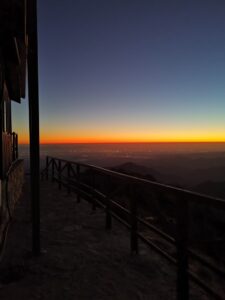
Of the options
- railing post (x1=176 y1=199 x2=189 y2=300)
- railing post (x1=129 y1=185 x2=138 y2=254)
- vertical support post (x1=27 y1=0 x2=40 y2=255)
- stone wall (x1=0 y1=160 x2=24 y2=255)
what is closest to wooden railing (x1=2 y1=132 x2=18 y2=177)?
stone wall (x1=0 y1=160 x2=24 y2=255)

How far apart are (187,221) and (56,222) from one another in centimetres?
456

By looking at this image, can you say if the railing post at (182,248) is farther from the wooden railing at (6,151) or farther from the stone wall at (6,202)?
the wooden railing at (6,151)

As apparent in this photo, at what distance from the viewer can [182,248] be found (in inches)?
134

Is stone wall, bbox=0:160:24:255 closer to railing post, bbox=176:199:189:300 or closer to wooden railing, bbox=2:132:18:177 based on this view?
wooden railing, bbox=2:132:18:177

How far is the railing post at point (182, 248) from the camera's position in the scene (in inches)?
131

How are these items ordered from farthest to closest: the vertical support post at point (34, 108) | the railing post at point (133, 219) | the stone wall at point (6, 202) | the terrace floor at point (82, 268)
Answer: the stone wall at point (6, 202)
the railing post at point (133, 219)
the vertical support post at point (34, 108)
the terrace floor at point (82, 268)

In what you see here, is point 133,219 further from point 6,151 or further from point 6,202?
point 6,151

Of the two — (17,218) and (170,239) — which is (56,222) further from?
(170,239)

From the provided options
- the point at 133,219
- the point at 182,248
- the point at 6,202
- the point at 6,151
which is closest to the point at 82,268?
the point at 133,219

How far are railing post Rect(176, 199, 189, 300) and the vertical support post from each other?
2.33 meters

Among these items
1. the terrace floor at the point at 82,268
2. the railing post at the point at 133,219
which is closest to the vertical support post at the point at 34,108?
the terrace floor at the point at 82,268

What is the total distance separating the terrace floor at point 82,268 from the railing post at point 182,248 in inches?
8.0

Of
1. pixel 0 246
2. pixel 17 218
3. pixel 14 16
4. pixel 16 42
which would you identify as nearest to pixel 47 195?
pixel 17 218

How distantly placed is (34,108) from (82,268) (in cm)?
231
